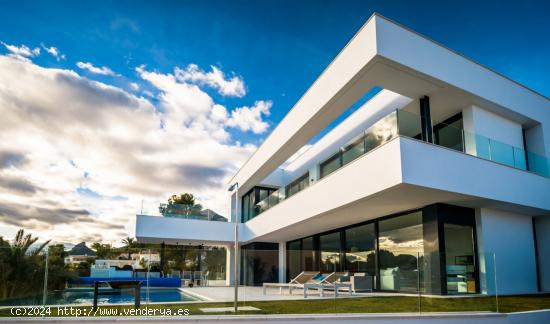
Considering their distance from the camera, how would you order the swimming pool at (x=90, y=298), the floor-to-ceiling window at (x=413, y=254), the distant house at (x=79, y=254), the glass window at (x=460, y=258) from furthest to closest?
the glass window at (x=460, y=258) < the floor-to-ceiling window at (x=413, y=254) < the distant house at (x=79, y=254) < the swimming pool at (x=90, y=298)

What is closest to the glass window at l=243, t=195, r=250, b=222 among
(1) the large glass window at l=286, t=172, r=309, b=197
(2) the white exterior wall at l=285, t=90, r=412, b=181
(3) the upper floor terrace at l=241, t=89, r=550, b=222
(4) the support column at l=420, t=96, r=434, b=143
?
(2) the white exterior wall at l=285, t=90, r=412, b=181

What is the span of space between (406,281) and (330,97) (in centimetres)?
574

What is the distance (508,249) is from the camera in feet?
43.2

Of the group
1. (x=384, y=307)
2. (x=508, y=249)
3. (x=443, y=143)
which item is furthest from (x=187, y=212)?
(x=384, y=307)

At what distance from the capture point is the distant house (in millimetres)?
9617

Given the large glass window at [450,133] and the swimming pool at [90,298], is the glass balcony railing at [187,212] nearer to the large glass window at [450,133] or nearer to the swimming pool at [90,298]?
the swimming pool at [90,298]

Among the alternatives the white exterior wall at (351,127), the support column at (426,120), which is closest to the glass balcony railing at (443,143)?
the support column at (426,120)

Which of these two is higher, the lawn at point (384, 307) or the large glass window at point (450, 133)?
the large glass window at point (450, 133)

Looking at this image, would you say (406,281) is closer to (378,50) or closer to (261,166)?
(378,50)

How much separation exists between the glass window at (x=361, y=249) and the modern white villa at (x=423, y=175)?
0.13ft

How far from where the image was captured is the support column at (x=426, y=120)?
36.5 feet

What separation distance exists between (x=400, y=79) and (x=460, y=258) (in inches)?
218

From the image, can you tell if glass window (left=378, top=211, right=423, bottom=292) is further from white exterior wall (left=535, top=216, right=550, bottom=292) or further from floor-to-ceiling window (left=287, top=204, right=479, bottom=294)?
white exterior wall (left=535, top=216, right=550, bottom=292)

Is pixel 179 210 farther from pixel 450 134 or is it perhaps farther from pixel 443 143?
pixel 450 134
